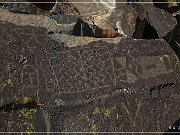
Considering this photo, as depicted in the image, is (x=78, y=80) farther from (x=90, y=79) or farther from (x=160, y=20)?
(x=160, y=20)

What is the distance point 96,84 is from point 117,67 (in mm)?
415

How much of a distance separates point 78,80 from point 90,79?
0.53 feet

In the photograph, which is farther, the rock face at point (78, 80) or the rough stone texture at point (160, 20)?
the rough stone texture at point (160, 20)

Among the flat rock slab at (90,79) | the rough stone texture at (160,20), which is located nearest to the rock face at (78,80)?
the flat rock slab at (90,79)

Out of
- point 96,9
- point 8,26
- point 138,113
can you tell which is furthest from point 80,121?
point 96,9

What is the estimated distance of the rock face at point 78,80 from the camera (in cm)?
478

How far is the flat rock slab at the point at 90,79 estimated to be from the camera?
4.85 m

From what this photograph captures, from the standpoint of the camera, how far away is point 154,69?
5.39m

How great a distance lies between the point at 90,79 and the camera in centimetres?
514

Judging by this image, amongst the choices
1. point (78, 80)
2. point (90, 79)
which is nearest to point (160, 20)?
point (90, 79)

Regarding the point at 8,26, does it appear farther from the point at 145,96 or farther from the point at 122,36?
the point at 145,96

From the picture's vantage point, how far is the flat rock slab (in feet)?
15.9

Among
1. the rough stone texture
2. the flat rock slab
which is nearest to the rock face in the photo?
the flat rock slab

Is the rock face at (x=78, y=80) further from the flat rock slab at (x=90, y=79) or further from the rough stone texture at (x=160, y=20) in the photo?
the rough stone texture at (x=160, y=20)
